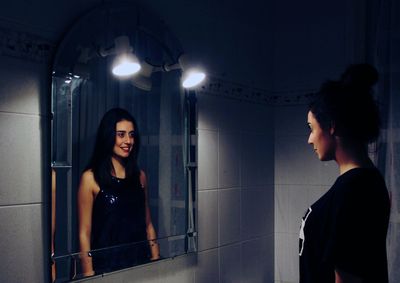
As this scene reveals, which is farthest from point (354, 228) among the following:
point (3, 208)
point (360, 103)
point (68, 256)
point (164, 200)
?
point (3, 208)

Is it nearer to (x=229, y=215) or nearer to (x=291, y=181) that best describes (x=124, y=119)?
(x=229, y=215)

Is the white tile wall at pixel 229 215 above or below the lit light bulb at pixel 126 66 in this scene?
below

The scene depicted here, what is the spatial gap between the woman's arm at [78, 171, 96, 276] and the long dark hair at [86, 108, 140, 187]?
0.04 metres

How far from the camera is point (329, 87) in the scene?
4.58 ft

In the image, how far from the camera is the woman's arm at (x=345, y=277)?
1262 millimetres

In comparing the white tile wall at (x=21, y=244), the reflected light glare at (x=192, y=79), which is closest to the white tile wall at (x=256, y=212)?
the reflected light glare at (x=192, y=79)

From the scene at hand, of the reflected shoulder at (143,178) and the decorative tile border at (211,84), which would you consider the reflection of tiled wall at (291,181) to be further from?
the reflected shoulder at (143,178)

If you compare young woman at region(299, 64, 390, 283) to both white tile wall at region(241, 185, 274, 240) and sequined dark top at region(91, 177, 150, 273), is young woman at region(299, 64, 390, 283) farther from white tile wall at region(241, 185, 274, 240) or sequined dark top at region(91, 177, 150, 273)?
white tile wall at region(241, 185, 274, 240)

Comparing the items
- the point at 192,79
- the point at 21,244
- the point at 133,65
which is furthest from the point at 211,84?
the point at 21,244

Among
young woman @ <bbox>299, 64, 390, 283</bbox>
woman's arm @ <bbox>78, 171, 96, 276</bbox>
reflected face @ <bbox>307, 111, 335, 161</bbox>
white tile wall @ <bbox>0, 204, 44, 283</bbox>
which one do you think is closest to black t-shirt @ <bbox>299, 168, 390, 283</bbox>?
young woman @ <bbox>299, 64, 390, 283</bbox>

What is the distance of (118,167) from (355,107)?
2.58 ft

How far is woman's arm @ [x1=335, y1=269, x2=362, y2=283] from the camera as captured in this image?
126cm

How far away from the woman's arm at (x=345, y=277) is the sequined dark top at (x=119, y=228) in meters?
0.68

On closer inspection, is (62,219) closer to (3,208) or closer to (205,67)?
(3,208)
